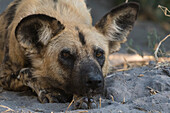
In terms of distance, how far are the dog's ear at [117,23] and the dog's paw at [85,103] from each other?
3.50 ft

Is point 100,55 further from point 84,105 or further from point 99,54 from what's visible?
point 84,105

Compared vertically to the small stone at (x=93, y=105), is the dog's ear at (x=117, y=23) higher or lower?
higher

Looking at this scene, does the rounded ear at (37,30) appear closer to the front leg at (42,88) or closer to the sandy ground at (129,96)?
the front leg at (42,88)

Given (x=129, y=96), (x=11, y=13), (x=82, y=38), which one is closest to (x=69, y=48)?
(x=82, y=38)

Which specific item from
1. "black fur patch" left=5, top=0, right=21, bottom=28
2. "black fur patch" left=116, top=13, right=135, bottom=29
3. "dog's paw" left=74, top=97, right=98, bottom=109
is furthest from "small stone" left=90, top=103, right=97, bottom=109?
"black fur patch" left=5, top=0, right=21, bottom=28

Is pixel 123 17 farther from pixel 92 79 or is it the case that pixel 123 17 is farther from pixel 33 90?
pixel 33 90

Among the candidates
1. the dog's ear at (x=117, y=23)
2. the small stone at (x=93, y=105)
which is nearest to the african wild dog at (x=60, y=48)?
the dog's ear at (x=117, y=23)

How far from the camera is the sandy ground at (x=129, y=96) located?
114 inches

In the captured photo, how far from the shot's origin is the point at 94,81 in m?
3.14

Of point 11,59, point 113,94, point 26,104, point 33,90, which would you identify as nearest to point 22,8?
point 11,59

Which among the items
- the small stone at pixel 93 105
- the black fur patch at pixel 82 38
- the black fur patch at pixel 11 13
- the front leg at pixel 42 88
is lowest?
the small stone at pixel 93 105

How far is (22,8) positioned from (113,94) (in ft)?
5.22

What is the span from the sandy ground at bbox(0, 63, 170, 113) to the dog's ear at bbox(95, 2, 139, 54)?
0.48 meters

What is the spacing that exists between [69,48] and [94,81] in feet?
1.72
